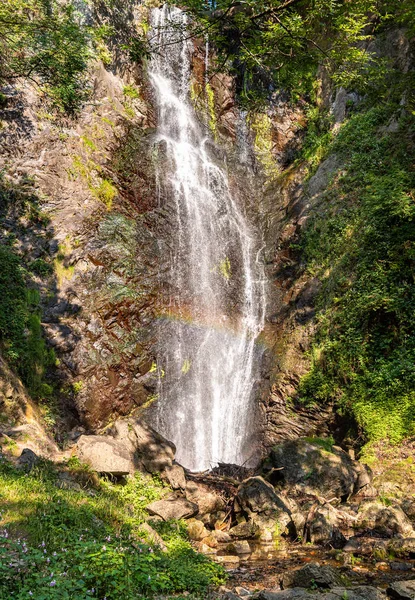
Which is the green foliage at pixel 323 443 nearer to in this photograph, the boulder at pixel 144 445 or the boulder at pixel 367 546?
the boulder at pixel 367 546

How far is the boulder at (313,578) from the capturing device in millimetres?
5219

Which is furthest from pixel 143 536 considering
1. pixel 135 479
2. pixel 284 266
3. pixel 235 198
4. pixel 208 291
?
pixel 235 198

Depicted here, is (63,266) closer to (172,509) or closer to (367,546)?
(172,509)

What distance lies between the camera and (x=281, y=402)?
46.2ft

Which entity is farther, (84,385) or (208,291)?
(208,291)

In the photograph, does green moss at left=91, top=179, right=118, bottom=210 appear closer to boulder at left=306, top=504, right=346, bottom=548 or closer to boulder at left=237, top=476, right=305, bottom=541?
boulder at left=237, top=476, right=305, bottom=541

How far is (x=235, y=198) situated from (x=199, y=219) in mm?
2913

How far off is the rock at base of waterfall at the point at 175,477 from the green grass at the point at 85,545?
0.78 metres

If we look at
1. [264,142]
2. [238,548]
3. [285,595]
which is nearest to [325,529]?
[238,548]

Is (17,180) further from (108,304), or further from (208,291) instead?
(208,291)

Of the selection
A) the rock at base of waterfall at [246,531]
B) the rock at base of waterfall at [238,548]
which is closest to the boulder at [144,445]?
the rock at base of waterfall at [246,531]

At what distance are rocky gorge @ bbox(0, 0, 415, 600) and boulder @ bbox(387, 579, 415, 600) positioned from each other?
24 millimetres

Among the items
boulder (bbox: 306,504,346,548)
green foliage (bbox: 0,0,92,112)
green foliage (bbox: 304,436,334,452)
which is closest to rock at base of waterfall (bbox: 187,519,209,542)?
boulder (bbox: 306,504,346,548)

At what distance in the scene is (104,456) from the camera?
8.74m
